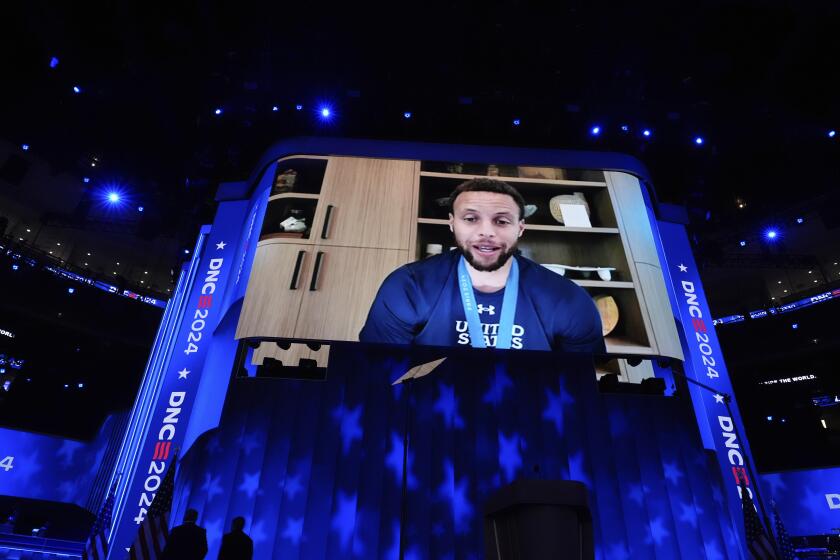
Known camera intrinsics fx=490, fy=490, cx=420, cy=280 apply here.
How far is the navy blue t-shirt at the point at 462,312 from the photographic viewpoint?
4930 mm

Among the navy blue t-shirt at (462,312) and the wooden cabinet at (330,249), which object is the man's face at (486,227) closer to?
the navy blue t-shirt at (462,312)

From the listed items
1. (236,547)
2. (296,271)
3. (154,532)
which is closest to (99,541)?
(154,532)

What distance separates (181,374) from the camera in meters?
5.58

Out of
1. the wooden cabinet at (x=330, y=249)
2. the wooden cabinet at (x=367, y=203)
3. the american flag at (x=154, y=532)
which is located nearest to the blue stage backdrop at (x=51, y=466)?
the american flag at (x=154, y=532)

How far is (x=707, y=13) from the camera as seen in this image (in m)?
6.34

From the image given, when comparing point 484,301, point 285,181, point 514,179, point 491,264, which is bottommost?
point 484,301

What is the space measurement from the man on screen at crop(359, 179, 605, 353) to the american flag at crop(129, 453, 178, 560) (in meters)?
2.17

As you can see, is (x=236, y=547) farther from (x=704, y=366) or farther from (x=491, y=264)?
(x=704, y=366)

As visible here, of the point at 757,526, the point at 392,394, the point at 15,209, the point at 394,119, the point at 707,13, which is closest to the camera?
the point at 757,526

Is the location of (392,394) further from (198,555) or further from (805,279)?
(805,279)

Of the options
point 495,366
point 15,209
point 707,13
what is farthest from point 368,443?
point 15,209

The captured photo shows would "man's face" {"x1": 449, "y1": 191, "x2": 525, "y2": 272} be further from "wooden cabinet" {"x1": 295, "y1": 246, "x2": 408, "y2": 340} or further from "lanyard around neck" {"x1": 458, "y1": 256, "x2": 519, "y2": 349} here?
"wooden cabinet" {"x1": 295, "y1": 246, "x2": 408, "y2": 340}

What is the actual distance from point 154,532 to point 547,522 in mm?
3327

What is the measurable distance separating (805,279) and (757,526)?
12430mm
